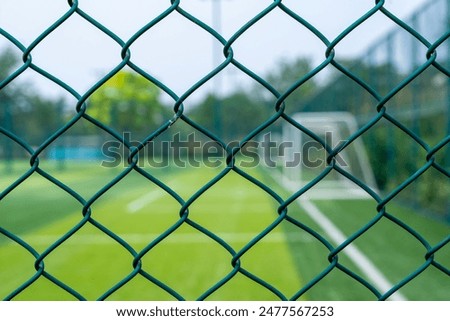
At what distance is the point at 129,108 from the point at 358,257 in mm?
15421

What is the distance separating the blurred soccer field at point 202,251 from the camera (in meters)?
4.94

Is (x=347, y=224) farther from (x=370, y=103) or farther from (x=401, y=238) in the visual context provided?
(x=370, y=103)

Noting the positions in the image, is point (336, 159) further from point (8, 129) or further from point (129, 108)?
point (8, 129)

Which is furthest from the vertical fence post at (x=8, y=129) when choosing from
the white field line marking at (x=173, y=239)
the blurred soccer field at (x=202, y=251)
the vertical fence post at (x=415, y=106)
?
the vertical fence post at (x=415, y=106)

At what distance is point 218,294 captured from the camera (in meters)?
4.71

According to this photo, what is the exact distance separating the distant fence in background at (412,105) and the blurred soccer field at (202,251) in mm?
609

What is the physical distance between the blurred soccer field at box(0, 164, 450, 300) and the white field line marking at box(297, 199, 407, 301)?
0.30 feet

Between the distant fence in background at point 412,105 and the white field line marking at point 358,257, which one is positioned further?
the distant fence in background at point 412,105

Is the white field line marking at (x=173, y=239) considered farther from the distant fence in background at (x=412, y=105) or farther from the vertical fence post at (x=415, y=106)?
the vertical fence post at (x=415, y=106)

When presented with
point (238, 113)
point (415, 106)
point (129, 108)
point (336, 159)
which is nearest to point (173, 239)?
point (336, 159)

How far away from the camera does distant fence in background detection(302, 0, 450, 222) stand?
352 inches

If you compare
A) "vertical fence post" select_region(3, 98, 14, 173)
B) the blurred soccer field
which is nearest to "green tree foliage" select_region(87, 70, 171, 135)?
"vertical fence post" select_region(3, 98, 14, 173)

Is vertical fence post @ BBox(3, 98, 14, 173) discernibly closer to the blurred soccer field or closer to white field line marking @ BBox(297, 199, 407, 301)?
the blurred soccer field
